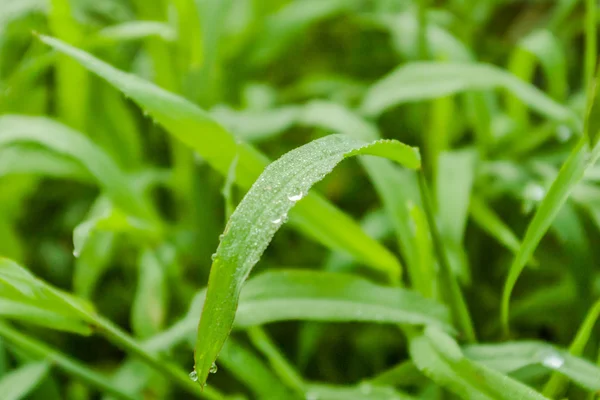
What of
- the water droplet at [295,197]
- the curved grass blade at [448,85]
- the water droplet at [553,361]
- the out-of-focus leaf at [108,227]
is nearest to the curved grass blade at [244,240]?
the water droplet at [295,197]

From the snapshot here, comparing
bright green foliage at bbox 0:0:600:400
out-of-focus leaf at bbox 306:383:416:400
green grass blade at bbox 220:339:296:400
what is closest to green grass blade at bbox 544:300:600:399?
bright green foliage at bbox 0:0:600:400

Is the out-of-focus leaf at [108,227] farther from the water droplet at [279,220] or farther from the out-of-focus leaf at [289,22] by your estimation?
the out-of-focus leaf at [289,22]

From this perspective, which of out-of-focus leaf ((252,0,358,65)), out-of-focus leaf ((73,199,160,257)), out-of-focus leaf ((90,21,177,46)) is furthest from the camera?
out-of-focus leaf ((252,0,358,65))

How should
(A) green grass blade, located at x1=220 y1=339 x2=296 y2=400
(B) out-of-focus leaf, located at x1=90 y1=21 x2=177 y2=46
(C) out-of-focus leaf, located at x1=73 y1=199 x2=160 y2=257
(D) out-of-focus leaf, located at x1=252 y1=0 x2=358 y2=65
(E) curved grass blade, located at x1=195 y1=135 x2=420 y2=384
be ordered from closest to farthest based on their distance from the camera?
(E) curved grass blade, located at x1=195 y1=135 x2=420 y2=384, (C) out-of-focus leaf, located at x1=73 y1=199 x2=160 y2=257, (A) green grass blade, located at x1=220 y1=339 x2=296 y2=400, (B) out-of-focus leaf, located at x1=90 y1=21 x2=177 y2=46, (D) out-of-focus leaf, located at x1=252 y1=0 x2=358 y2=65

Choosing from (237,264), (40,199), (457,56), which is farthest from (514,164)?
(40,199)

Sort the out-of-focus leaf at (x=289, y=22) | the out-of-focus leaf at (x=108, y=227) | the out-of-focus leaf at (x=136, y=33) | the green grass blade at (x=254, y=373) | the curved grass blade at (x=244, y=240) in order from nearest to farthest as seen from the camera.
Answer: the curved grass blade at (x=244, y=240) < the out-of-focus leaf at (x=108, y=227) < the green grass blade at (x=254, y=373) < the out-of-focus leaf at (x=136, y=33) < the out-of-focus leaf at (x=289, y=22)

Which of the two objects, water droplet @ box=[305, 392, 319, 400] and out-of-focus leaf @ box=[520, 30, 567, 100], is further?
out-of-focus leaf @ box=[520, 30, 567, 100]

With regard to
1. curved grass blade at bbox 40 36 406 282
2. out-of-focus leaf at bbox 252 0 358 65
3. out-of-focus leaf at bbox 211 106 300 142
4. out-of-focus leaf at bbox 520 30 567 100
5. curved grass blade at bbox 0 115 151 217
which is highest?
out-of-focus leaf at bbox 252 0 358 65

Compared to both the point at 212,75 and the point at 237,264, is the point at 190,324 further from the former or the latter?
the point at 212,75

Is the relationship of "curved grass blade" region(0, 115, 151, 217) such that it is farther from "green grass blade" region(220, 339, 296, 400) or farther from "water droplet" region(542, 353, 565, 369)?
"water droplet" region(542, 353, 565, 369)
